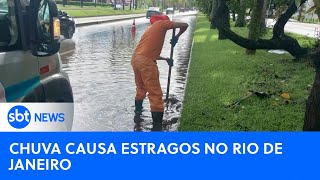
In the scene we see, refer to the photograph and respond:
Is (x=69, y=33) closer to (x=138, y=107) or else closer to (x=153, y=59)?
(x=138, y=107)

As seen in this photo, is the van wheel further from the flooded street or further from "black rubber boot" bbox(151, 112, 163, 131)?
"black rubber boot" bbox(151, 112, 163, 131)

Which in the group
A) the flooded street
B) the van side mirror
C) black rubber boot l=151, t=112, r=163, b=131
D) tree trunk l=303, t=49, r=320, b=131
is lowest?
the flooded street

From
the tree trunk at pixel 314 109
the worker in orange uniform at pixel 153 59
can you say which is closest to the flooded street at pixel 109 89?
the worker in orange uniform at pixel 153 59

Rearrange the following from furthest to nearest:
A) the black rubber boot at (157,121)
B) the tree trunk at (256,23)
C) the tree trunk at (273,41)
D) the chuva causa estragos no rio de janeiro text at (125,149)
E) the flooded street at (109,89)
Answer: the tree trunk at (256,23), the tree trunk at (273,41), the flooded street at (109,89), the black rubber boot at (157,121), the chuva causa estragos no rio de janeiro text at (125,149)

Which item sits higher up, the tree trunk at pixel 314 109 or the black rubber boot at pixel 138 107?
the tree trunk at pixel 314 109

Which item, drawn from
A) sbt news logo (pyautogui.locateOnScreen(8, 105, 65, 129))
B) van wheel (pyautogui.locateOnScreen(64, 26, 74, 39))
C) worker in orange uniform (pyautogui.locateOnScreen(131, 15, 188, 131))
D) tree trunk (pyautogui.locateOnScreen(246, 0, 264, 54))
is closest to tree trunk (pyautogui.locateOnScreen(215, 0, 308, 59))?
tree trunk (pyautogui.locateOnScreen(246, 0, 264, 54))

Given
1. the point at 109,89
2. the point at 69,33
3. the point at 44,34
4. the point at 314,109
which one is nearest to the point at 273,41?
the point at 109,89

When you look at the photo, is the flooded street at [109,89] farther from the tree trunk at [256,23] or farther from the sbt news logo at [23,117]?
the sbt news logo at [23,117]

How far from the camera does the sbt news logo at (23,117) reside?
3236mm

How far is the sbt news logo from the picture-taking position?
10.6 feet

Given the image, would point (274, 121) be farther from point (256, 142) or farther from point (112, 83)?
point (112, 83)

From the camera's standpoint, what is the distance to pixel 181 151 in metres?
3.18

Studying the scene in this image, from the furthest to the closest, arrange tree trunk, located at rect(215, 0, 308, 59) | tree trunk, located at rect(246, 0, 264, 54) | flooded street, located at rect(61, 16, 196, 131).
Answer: tree trunk, located at rect(246, 0, 264, 54)
tree trunk, located at rect(215, 0, 308, 59)
flooded street, located at rect(61, 16, 196, 131)

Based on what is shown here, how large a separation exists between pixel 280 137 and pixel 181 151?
2.63 feet
